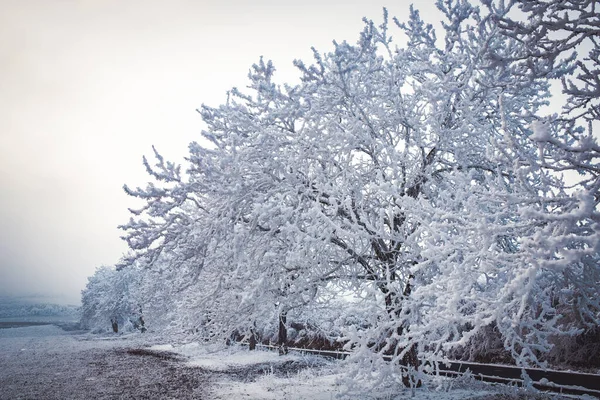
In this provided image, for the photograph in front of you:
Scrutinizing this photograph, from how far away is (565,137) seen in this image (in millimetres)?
7629

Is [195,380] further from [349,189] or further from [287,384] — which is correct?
[349,189]

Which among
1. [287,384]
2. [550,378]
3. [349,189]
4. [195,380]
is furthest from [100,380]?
[550,378]

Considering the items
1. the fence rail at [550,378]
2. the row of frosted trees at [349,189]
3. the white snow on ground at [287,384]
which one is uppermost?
Answer: the row of frosted trees at [349,189]

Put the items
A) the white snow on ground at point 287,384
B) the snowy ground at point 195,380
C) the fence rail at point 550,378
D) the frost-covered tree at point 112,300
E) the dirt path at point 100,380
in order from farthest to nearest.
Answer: the frost-covered tree at point 112,300
the dirt path at point 100,380
the snowy ground at point 195,380
the fence rail at point 550,378
the white snow on ground at point 287,384

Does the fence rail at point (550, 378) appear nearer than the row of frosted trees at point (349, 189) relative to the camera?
No

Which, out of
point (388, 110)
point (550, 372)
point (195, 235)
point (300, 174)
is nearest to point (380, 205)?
point (300, 174)

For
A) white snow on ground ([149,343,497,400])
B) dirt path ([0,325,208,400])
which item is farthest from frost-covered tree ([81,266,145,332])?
white snow on ground ([149,343,497,400])

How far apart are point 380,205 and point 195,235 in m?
3.92

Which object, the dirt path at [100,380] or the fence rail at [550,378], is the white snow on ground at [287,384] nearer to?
the fence rail at [550,378]

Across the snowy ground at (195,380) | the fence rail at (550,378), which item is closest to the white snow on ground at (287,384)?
the snowy ground at (195,380)

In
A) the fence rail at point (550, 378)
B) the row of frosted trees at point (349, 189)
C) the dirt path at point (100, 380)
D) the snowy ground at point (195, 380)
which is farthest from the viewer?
the dirt path at point (100, 380)

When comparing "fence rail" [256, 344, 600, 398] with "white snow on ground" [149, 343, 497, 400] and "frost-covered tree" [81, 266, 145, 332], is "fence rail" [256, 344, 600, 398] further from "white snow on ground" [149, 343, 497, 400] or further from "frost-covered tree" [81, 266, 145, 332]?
"frost-covered tree" [81, 266, 145, 332]

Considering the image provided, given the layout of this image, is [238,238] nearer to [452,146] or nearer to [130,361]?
[452,146]

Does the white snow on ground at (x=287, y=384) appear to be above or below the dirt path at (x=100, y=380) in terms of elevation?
above
